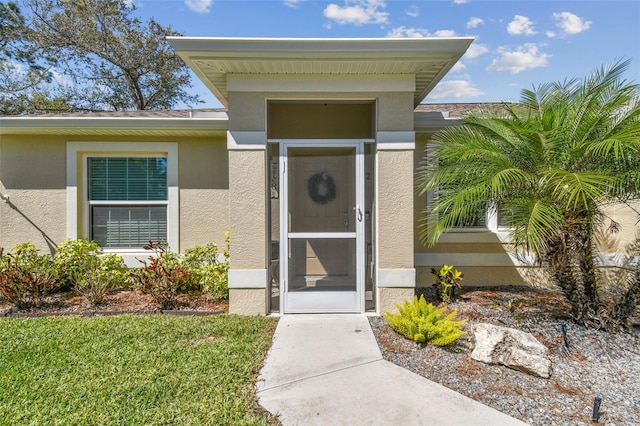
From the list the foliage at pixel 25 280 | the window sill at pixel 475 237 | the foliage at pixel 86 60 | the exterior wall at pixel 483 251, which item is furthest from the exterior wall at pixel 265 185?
the foliage at pixel 86 60

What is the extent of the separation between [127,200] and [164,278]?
86.1 inches

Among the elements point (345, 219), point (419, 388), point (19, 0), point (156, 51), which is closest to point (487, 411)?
point (419, 388)

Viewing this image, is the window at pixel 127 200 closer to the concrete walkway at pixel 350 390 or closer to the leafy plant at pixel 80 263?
the leafy plant at pixel 80 263

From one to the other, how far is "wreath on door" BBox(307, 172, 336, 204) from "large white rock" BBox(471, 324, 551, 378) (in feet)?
8.76

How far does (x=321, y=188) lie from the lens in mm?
5113

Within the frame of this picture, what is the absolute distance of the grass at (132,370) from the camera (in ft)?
9.12

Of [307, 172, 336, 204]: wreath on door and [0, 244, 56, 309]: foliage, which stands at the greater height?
[307, 172, 336, 204]: wreath on door

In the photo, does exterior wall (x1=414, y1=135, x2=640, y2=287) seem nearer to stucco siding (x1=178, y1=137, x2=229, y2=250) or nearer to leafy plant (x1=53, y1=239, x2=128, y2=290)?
stucco siding (x1=178, y1=137, x2=229, y2=250)

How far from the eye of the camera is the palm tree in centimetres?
398

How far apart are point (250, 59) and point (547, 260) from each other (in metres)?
4.78

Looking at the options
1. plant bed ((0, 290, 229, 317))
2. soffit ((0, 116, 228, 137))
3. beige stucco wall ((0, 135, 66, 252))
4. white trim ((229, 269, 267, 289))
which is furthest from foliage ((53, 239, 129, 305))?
white trim ((229, 269, 267, 289))

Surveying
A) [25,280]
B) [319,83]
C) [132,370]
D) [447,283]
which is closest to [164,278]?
[25,280]

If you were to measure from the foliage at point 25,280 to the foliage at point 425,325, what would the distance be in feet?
18.2

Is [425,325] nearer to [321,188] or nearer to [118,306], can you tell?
[321,188]
